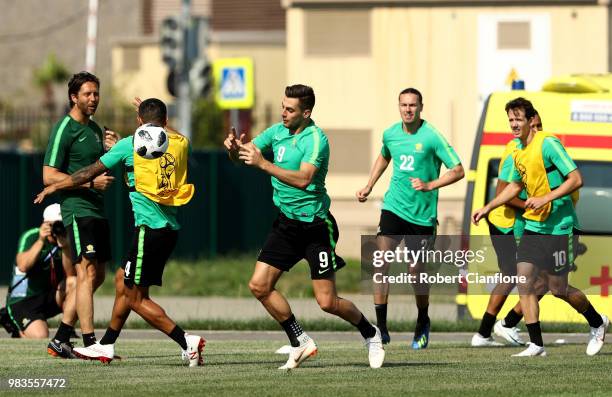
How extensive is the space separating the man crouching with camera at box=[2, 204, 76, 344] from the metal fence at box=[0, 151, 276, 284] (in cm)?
613

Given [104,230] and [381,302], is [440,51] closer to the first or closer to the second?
[381,302]

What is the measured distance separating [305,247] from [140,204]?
1173 mm

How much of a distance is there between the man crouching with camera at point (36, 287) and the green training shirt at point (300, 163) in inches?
156

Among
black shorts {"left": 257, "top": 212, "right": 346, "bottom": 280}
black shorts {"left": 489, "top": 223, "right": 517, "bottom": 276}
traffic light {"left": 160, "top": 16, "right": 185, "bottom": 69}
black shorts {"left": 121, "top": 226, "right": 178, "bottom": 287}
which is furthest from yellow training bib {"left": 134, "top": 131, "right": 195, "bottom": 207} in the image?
traffic light {"left": 160, "top": 16, "right": 185, "bottom": 69}

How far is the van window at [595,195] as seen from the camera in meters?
16.4

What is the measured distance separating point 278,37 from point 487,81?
49.1 ft

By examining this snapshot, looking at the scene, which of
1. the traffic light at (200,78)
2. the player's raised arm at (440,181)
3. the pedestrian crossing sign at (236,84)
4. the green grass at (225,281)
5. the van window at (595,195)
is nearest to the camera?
the player's raised arm at (440,181)

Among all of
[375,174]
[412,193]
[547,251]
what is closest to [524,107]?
[547,251]

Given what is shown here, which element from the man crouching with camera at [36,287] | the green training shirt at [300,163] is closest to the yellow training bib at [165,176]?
A: the green training shirt at [300,163]

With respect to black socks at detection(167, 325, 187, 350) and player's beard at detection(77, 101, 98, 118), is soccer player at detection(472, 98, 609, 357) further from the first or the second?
player's beard at detection(77, 101, 98, 118)

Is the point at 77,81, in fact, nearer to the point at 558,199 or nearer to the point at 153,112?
the point at 153,112

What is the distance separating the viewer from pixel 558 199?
13273 mm

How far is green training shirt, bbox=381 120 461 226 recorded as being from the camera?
14234 mm

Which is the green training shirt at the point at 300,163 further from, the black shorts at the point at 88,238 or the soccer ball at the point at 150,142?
the black shorts at the point at 88,238
